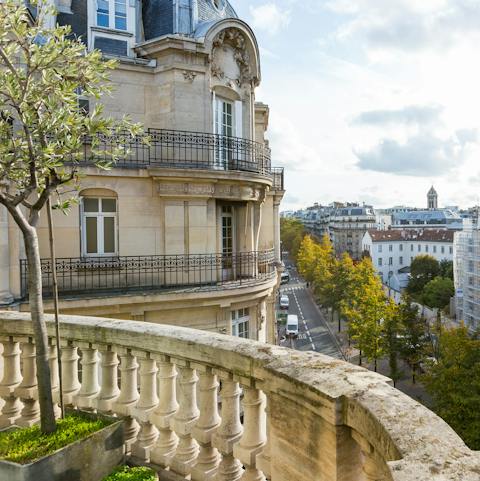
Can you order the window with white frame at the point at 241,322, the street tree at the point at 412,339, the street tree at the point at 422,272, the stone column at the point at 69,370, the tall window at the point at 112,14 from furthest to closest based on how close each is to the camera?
the street tree at the point at 422,272, the street tree at the point at 412,339, the window with white frame at the point at 241,322, the tall window at the point at 112,14, the stone column at the point at 69,370

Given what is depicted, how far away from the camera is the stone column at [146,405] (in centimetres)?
388

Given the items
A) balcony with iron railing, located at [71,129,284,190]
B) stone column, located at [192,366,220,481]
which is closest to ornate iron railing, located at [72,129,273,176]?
balcony with iron railing, located at [71,129,284,190]

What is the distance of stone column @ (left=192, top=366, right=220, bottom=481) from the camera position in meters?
3.46

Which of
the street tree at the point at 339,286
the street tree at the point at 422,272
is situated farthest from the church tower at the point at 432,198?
the street tree at the point at 339,286

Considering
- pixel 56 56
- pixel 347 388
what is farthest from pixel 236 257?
pixel 347 388

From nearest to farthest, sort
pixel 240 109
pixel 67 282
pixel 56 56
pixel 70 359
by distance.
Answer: pixel 56 56 → pixel 70 359 → pixel 67 282 → pixel 240 109

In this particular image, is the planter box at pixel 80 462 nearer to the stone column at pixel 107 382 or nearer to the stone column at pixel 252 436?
the stone column at pixel 107 382

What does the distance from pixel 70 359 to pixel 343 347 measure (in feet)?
121

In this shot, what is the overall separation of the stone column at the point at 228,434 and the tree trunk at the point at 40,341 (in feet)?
4.73

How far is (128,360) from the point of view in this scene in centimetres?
409

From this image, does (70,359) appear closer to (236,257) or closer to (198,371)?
(198,371)

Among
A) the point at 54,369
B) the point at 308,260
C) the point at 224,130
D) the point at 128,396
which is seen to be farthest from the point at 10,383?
the point at 308,260

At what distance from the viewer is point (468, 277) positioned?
1978 inches

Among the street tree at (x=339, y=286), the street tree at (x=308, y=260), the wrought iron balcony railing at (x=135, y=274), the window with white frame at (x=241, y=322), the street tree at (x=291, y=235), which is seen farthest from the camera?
the street tree at (x=291, y=235)
